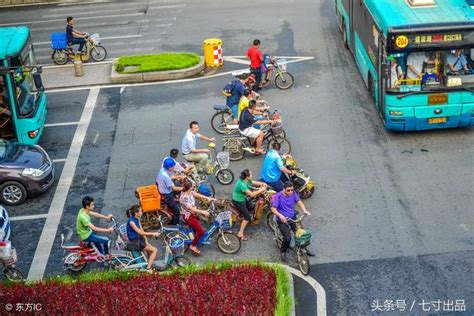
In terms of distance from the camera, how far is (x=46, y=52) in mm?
28938

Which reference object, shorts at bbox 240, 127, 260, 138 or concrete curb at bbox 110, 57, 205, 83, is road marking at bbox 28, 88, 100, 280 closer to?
concrete curb at bbox 110, 57, 205, 83

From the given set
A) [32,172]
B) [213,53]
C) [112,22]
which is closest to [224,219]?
[32,172]

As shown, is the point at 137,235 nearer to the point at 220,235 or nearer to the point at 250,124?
the point at 220,235

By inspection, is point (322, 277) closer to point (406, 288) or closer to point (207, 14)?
point (406, 288)

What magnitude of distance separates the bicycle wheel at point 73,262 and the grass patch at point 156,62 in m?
11.0

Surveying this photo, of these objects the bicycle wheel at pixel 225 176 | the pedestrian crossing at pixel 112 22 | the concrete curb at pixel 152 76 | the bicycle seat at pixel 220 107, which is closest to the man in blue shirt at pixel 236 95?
the bicycle seat at pixel 220 107

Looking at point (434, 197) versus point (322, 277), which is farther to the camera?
point (434, 197)

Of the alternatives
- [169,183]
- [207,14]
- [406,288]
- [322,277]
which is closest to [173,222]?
[169,183]

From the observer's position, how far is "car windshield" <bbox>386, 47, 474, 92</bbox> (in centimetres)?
1911

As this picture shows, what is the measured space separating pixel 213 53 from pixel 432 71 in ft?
28.2

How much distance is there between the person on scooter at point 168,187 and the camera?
16547 millimetres

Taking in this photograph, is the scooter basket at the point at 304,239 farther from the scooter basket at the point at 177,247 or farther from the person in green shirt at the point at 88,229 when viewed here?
the person in green shirt at the point at 88,229

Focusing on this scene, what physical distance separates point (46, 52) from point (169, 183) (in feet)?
47.0

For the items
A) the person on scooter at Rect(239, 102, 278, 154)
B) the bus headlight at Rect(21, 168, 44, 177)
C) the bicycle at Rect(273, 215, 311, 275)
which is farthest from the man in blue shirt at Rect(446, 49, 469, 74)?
the bus headlight at Rect(21, 168, 44, 177)
